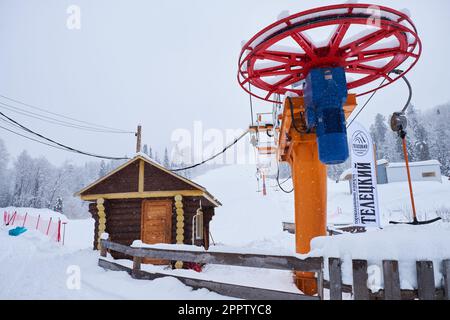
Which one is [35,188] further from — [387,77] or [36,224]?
[387,77]

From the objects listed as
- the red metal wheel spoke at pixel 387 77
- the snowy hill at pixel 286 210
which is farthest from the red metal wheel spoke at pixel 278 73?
the snowy hill at pixel 286 210

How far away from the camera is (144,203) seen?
11.1m

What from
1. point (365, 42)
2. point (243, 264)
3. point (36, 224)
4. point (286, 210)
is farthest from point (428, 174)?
point (36, 224)

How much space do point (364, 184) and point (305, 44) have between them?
19.0 feet

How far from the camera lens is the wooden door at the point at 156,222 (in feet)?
35.6

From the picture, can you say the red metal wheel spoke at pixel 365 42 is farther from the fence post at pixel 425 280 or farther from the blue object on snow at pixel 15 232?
the blue object on snow at pixel 15 232

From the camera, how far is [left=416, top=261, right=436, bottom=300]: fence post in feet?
9.23

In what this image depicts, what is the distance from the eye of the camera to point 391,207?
2861 cm

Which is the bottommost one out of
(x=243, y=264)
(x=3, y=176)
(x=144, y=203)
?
(x=243, y=264)

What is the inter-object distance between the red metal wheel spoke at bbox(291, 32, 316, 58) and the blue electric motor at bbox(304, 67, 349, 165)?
1.02 feet

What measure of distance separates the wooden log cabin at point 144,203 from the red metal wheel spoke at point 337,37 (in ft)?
23.1
